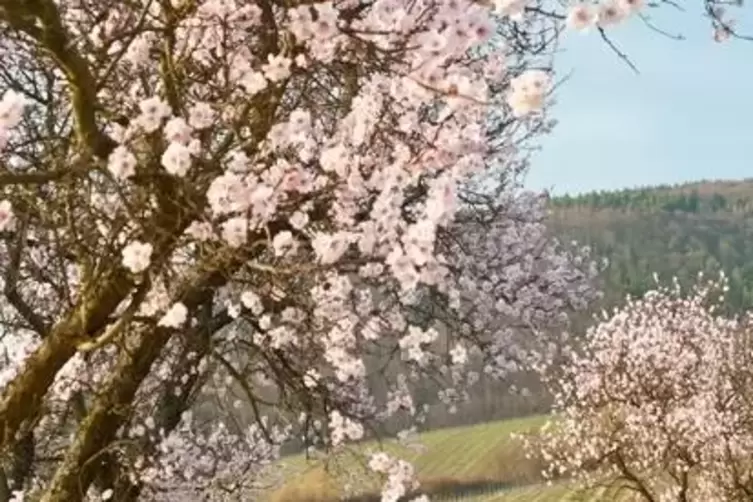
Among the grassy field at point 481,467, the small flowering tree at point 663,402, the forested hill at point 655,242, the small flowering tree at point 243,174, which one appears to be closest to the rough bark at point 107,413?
the small flowering tree at point 243,174

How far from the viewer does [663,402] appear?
22.7 meters

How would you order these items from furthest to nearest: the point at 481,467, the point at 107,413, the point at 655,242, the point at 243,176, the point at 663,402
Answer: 1. the point at 655,242
2. the point at 481,467
3. the point at 663,402
4. the point at 107,413
5. the point at 243,176

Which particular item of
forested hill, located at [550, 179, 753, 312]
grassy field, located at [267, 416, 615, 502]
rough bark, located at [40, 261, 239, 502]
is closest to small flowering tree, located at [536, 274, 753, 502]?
rough bark, located at [40, 261, 239, 502]

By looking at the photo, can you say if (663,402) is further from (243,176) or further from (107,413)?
(243,176)

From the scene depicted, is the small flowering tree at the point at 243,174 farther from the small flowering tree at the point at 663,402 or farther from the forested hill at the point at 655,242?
the forested hill at the point at 655,242

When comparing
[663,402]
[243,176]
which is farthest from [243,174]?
[663,402]

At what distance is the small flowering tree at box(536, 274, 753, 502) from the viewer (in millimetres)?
21234

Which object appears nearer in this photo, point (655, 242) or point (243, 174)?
point (243, 174)

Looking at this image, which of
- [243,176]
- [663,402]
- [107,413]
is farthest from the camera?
[663,402]

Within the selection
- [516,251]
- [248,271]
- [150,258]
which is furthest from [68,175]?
[516,251]

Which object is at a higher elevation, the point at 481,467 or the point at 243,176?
the point at 243,176

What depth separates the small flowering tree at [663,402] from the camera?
69.7 ft

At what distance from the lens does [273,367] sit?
809 cm

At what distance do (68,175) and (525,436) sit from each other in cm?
2228
